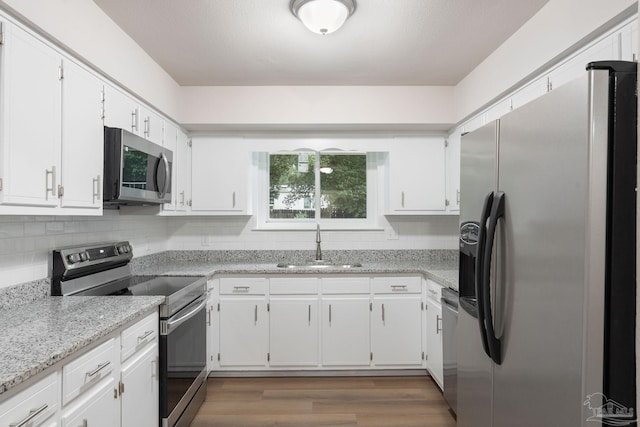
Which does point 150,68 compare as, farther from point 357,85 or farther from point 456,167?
point 456,167

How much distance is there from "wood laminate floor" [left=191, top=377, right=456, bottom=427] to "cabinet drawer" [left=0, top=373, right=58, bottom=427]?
144cm

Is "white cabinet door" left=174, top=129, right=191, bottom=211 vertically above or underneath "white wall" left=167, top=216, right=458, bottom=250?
above

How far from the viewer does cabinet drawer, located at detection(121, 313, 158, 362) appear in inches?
65.0

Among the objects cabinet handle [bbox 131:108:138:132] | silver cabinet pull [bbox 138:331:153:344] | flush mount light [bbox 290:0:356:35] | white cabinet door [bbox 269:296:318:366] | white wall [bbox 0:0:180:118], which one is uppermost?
flush mount light [bbox 290:0:356:35]

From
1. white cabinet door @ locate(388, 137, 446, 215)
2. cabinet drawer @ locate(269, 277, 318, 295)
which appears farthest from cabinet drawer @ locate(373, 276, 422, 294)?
white cabinet door @ locate(388, 137, 446, 215)

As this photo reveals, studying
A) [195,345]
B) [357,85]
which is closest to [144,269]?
[195,345]

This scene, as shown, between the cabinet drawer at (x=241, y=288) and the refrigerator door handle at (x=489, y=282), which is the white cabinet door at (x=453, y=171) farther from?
the refrigerator door handle at (x=489, y=282)

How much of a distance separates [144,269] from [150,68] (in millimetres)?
1604

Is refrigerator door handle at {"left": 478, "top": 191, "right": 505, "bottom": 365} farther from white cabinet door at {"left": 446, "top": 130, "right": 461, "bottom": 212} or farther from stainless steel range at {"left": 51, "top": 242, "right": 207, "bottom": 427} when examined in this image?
white cabinet door at {"left": 446, "top": 130, "right": 461, "bottom": 212}

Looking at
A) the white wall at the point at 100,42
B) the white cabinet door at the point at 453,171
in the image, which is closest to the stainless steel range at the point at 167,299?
the white wall at the point at 100,42

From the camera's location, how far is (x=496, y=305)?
51.9 inches

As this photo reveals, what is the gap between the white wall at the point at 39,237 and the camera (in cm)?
177

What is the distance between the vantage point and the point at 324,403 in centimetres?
266

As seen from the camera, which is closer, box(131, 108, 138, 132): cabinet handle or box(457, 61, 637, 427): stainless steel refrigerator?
box(457, 61, 637, 427): stainless steel refrigerator
